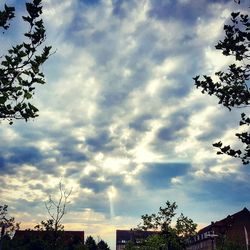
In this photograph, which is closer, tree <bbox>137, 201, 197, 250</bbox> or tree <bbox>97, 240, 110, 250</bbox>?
tree <bbox>137, 201, 197, 250</bbox>

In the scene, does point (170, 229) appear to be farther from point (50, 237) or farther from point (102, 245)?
point (102, 245)

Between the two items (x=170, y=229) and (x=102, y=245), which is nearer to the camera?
(x=170, y=229)

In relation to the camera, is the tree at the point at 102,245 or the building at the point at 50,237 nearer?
the building at the point at 50,237

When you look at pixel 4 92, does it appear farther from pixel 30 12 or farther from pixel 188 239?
pixel 188 239

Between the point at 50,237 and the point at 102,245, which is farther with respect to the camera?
the point at 102,245

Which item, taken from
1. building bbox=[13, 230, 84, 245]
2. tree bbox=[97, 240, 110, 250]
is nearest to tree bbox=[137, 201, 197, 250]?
building bbox=[13, 230, 84, 245]

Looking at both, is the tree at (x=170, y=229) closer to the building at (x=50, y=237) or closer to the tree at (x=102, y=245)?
the building at (x=50, y=237)

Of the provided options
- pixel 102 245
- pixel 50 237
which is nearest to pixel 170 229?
pixel 50 237

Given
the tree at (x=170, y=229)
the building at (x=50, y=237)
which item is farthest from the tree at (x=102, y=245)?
the tree at (x=170, y=229)

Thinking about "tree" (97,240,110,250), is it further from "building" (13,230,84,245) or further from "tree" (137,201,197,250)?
"tree" (137,201,197,250)

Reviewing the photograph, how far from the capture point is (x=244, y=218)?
307 ft

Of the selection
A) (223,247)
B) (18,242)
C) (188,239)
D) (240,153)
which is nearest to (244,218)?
(223,247)

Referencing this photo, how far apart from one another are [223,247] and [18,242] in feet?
118

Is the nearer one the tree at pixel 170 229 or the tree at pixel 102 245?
the tree at pixel 170 229
